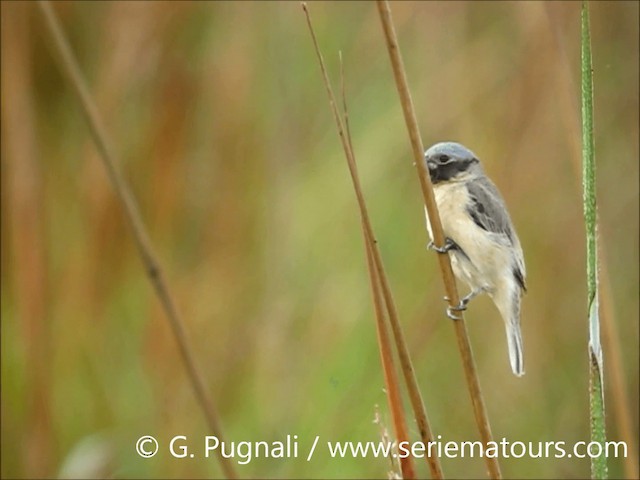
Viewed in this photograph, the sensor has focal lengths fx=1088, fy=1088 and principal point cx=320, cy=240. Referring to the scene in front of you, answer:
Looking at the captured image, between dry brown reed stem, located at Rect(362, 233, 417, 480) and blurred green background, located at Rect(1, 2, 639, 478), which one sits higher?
dry brown reed stem, located at Rect(362, 233, 417, 480)

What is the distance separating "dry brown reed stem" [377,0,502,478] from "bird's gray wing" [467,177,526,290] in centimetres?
30

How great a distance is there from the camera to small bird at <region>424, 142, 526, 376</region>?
1189 millimetres

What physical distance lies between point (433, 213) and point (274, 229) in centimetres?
125

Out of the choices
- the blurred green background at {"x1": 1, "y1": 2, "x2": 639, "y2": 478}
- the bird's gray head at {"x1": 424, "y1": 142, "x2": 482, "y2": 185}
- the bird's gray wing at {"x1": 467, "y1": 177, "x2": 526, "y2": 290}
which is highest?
the bird's gray head at {"x1": 424, "y1": 142, "x2": 482, "y2": 185}

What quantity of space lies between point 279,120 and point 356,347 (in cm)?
49

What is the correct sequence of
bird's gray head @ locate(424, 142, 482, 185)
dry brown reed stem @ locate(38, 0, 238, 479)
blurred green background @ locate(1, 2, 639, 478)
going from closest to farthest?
dry brown reed stem @ locate(38, 0, 238, 479) < bird's gray head @ locate(424, 142, 482, 185) < blurred green background @ locate(1, 2, 639, 478)

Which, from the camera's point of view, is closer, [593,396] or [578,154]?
[593,396]

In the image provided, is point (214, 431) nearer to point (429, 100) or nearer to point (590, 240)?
point (590, 240)

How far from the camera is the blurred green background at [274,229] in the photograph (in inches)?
74.8

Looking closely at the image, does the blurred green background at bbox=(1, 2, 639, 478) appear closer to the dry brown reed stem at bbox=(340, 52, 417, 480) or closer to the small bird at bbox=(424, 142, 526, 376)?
the small bird at bbox=(424, 142, 526, 376)

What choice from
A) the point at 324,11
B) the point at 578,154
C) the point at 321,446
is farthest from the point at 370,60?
the point at 578,154

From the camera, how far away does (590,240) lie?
0.77 m

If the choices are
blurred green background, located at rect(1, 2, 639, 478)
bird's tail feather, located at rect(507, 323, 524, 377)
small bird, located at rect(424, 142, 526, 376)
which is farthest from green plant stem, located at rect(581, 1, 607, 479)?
blurred green background, located at rect(1, 2, 639, 478)

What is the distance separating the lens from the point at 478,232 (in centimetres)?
122
